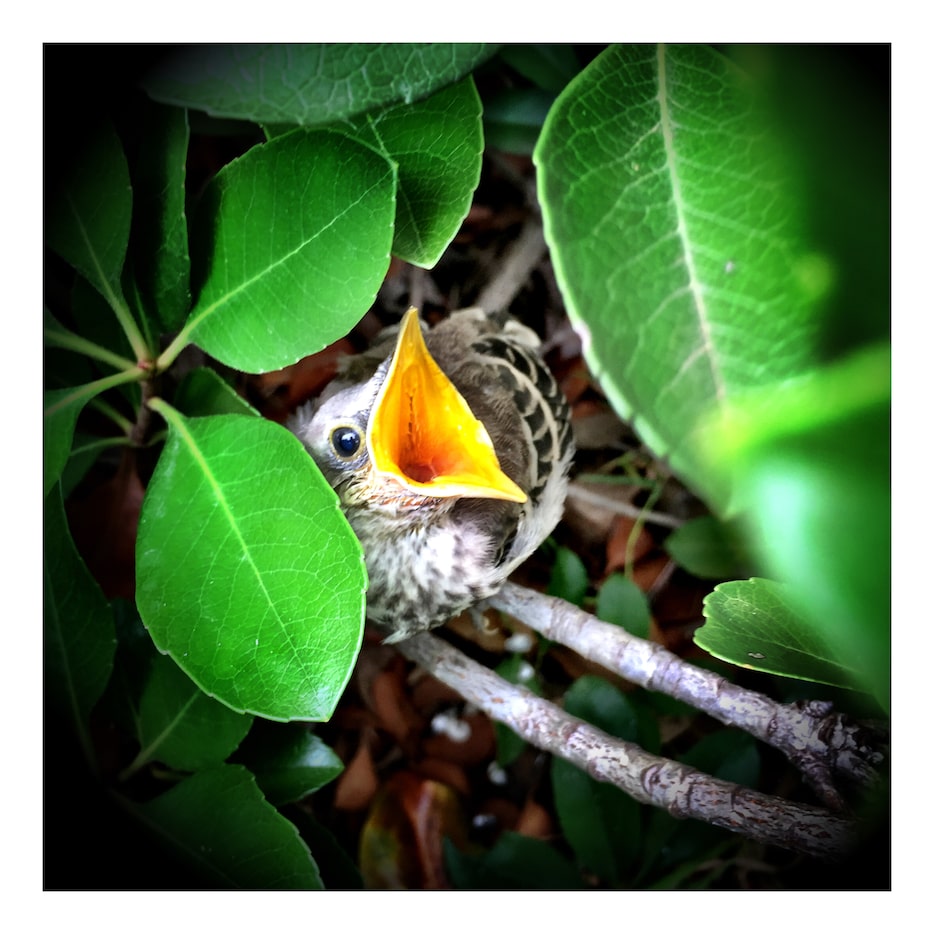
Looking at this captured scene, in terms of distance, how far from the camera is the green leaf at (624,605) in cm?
61

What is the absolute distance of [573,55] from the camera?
0.52 meters

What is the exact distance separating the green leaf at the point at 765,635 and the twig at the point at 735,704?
5 centimetres

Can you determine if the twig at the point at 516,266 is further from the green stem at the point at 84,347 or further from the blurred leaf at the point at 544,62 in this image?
the green stem at the point at 84,347

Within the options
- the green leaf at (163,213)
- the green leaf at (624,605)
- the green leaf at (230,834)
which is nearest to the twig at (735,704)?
the green leaf at (624,605)

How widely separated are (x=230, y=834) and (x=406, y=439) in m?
0.33

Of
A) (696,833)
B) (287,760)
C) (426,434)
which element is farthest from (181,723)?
(696,833)

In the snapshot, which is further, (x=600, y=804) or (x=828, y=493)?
(x=600, y=804)

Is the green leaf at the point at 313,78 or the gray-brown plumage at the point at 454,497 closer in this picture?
the green leaf at the point at 313,78

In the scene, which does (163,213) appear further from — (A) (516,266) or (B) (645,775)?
(B) (645,775)

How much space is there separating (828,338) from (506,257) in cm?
25

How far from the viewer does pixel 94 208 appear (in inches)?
22.2

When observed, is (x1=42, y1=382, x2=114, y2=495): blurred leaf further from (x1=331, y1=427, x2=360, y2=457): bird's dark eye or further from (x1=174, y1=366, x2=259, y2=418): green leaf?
(x1=331, y1=427, x2=360, y2=457): bird's dark eye

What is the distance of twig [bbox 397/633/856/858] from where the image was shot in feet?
1.80

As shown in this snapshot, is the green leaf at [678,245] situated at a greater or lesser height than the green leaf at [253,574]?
greater
